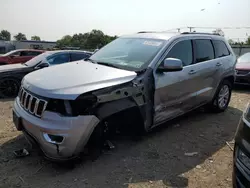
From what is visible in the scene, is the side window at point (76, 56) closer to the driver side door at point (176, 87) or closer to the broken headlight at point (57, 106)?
the driver side door at point (176, 87)

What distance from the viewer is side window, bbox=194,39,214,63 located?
16.4 feet

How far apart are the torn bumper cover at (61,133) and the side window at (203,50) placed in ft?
8.95

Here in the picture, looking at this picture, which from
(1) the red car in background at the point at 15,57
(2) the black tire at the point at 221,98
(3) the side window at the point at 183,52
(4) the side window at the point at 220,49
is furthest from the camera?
(1) the red car in background at the point at 15,57

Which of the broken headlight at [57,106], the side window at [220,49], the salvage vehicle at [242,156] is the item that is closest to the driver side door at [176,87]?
the side window at [220,49]

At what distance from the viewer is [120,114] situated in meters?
3.60

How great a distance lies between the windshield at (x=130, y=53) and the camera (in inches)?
158

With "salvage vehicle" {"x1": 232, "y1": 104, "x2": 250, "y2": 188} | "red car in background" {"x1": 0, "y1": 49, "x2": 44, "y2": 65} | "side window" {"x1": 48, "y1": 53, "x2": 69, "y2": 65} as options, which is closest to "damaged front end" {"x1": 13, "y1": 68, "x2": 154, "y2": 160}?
"salvage vehicle" {"x1": 232, "y1": 104, "x2": 250, "y2": 188}

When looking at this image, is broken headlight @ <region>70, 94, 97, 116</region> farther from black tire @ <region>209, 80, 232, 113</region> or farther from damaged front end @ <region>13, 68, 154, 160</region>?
black tire @ <region>209, 80, 232, 113</region>

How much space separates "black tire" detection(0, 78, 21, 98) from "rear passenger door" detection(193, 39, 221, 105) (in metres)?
5.02

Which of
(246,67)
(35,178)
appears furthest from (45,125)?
(246,67)

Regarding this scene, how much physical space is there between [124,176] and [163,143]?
1203mm

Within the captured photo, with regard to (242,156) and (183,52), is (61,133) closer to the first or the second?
(242,156)

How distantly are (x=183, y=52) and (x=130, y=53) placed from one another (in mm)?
1002

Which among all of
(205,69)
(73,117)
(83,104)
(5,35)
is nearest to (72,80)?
(83,104)
